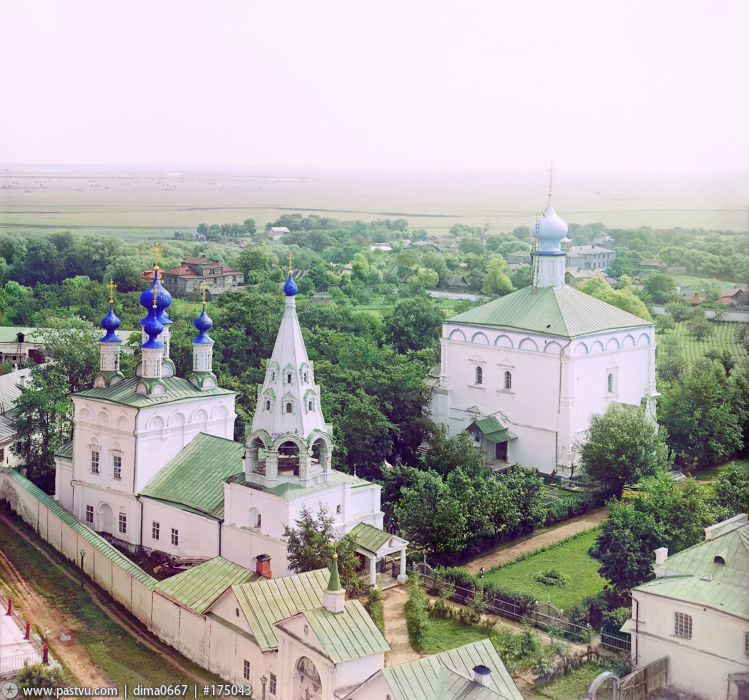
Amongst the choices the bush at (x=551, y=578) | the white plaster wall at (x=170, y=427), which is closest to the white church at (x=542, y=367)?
the bush at (x=551, y=578)

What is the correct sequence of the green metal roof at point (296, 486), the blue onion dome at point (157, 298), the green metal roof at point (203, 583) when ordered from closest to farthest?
the green metal roof at point (203, 583) → the green metal roof at point (296, 486) → the blue onion dome at point (157, 298)

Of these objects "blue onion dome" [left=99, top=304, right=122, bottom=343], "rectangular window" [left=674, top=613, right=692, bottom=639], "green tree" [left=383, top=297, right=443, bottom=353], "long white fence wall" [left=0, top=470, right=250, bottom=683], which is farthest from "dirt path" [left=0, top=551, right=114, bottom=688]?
"green tree" [left=383, top=297, right=443, bottom=353]

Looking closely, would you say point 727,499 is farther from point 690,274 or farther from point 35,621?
point 35,621

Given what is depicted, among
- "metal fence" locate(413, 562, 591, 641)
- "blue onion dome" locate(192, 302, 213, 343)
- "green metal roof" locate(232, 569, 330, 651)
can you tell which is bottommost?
"metal fence" locate(413, 562, 591, 641)

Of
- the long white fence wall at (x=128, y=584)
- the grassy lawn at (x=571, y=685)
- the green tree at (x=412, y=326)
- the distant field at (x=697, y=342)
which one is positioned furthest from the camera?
the green tree at (x=412, y=326)

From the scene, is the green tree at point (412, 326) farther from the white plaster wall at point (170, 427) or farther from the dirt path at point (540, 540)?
the white plaster wall at point (170, 427)

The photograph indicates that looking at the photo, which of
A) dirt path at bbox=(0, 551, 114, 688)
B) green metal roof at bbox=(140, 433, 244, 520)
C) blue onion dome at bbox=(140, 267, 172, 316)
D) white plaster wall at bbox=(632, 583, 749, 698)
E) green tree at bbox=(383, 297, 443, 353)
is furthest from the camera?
green tree at bbox=(383, 297, 443, 353)

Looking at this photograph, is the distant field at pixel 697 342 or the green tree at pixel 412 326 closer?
the distant field at pixel 697 342

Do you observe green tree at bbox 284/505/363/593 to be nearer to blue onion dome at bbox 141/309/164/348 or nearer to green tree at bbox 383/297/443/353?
blue onion dome at bbox 141/309/164/348

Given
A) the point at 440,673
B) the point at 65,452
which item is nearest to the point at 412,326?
the point at 65,452
